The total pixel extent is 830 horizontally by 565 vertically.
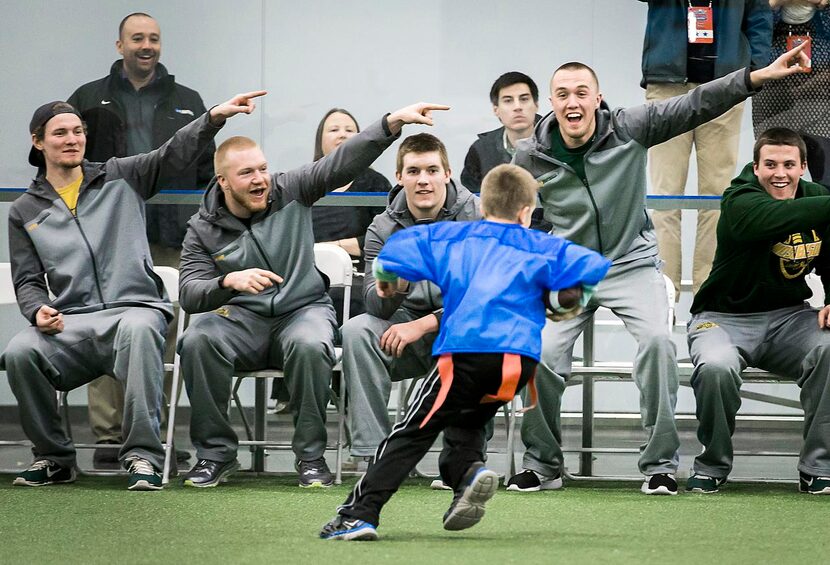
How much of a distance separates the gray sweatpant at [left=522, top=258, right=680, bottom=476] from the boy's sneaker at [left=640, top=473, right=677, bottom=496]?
0.03 meters

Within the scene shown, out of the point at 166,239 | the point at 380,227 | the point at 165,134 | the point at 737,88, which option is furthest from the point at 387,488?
the point at 165,134

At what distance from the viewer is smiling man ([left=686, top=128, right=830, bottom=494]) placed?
466cm

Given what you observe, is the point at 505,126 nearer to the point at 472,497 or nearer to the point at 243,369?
the point at 243,369

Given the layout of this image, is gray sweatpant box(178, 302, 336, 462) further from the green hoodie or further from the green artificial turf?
the green hoodie

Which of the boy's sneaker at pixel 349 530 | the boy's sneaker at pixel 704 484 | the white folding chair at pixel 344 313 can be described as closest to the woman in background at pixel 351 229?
the white folding chair at pixel 344 313

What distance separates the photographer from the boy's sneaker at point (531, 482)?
4.71m

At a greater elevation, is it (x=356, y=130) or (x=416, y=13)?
(x=416, y=13)

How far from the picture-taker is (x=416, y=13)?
21.6 ft

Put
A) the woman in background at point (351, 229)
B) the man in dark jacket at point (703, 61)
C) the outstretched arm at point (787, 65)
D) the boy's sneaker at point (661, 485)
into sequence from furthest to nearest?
the man in dark jacket at point (703, 61)
the woman in background at point (351, 229)
the boy's sneaker at point (661, 485)
the outstretched arm at point (787, 65)

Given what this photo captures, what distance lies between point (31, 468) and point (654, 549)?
262cm

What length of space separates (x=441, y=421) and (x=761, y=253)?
A: 1.95 m

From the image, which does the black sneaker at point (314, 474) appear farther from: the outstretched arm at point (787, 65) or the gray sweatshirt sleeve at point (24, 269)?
the outstretched arm at point (787, 65)

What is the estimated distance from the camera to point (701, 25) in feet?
20.3

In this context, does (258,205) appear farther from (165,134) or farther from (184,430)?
(184,430)
